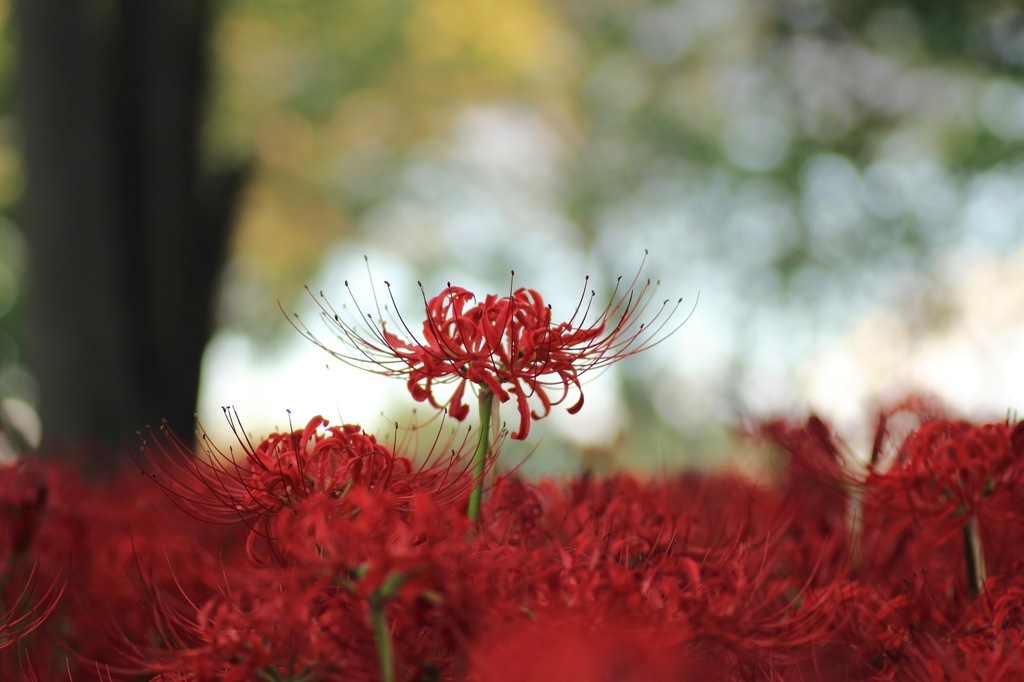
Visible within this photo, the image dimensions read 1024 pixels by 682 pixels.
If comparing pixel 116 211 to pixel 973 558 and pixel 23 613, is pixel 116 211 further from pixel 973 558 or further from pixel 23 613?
pixel 973 558

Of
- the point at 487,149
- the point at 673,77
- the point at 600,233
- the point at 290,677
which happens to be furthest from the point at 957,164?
the point at 290,677

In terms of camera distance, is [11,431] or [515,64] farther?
[515,64]

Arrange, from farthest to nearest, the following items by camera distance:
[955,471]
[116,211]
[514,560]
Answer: [116,211] < [955,471] < [514,560]

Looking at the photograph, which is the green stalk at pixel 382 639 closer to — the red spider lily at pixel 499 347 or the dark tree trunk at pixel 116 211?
the red spider lily at pixel 499 347

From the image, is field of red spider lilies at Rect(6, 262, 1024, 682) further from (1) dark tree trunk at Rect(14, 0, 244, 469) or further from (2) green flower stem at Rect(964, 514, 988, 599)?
(1) dark tree trunk at Rect(14, 0, 244, 469)

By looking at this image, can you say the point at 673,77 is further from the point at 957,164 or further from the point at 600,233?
the point at 957,164

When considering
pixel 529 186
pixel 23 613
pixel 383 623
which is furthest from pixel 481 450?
pixel 529 186
